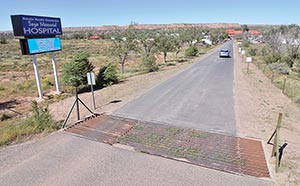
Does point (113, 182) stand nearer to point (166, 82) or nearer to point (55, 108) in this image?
point (55, 108)

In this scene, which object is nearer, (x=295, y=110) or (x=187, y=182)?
(x=187, y=182)

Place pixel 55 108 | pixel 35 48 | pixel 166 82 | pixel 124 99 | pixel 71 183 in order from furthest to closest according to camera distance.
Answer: pixel 166 82 < pixel 35 48 < pixel 124 99 < pixel 55 108 < pixel 71 183

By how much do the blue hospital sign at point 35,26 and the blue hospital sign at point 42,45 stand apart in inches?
12.7

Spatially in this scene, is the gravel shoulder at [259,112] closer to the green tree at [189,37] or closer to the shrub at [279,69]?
the shrub at [279,69]

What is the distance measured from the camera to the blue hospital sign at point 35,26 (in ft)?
40.8

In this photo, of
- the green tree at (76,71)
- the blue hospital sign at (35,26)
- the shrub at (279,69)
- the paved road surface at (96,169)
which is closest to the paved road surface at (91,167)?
the paved road surface at (96,169)

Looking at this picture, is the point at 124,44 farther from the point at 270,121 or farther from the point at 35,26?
the point at 270,121

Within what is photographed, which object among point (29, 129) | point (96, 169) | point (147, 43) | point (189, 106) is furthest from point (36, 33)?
point (147, 43)

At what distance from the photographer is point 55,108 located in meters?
11.7

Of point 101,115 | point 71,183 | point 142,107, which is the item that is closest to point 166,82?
point 142,107

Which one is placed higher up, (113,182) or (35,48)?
(35,48)

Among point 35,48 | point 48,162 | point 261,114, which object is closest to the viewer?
point 48,162

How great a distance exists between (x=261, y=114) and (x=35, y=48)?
12.9 meters

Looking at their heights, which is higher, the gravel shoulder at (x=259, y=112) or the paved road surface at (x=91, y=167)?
the paved road surface at (x=91, y=167)
